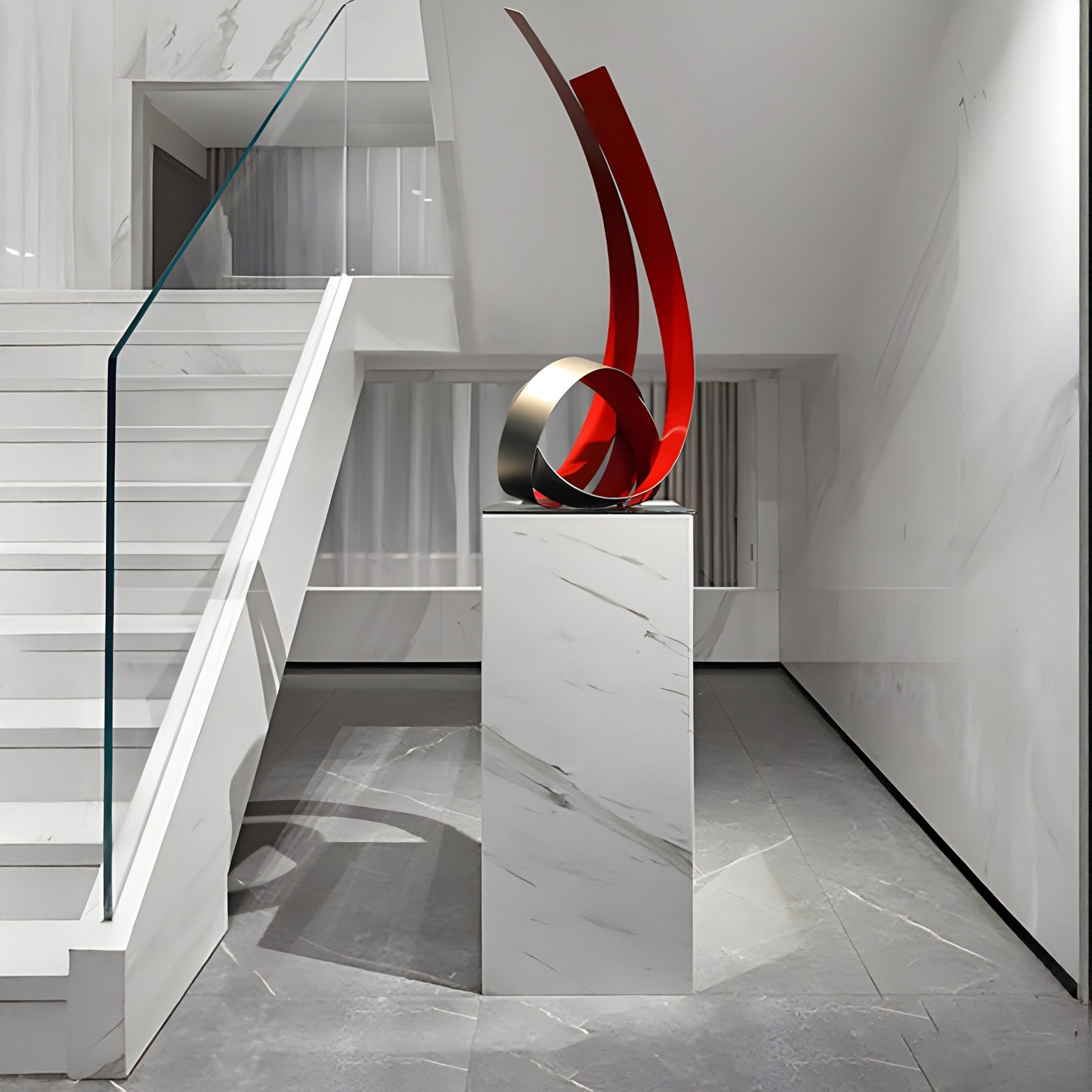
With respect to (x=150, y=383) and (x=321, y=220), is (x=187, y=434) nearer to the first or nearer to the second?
(x=150, y=383)

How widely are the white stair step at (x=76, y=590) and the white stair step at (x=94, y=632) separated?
0.03m

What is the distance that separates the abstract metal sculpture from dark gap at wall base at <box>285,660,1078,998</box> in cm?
129

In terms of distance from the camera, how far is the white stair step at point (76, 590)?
6.68 ft

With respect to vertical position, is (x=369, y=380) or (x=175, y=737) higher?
(x=369, y=380)

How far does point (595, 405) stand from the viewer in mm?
2332

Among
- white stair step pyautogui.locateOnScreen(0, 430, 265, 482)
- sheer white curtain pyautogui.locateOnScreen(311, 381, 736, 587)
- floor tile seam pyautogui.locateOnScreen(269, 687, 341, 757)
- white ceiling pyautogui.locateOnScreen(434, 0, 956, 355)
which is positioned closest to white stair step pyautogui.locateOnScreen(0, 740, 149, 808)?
white stair step pyautogui.locateOnScreen(0, 430, 265, 482)

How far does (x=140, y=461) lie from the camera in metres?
1.88

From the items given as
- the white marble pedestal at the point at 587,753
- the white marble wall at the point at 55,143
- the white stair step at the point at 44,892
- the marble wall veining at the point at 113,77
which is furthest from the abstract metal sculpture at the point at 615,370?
the white marble wall at the point at 55,143

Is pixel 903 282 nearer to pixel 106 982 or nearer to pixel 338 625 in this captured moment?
pixel 106 982

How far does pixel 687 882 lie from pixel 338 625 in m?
3.84

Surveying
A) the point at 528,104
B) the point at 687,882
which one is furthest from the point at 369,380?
the point at 687,882

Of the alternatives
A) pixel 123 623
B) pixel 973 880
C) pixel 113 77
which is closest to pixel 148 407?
pixel 123 623

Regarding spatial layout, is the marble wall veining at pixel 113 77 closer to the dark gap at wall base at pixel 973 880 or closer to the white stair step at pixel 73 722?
the white stair step at pixel 73 722

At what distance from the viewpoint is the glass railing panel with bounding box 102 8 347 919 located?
71.4 inches
